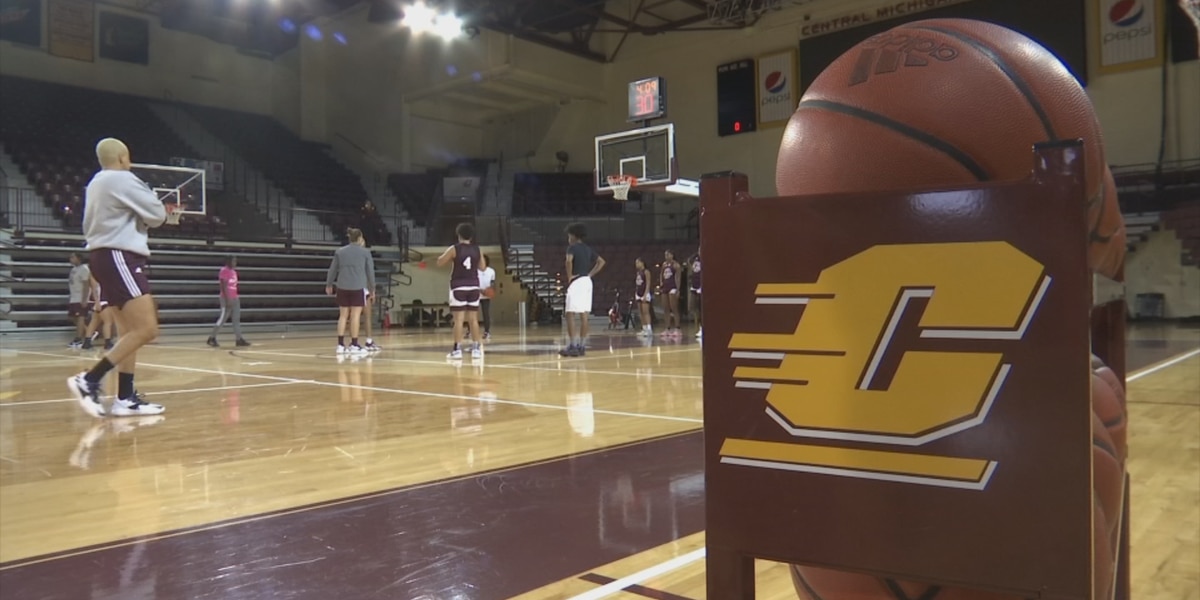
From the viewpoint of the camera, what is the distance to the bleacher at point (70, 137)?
15016 millimetres

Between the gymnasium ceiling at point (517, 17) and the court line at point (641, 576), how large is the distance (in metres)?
17.5

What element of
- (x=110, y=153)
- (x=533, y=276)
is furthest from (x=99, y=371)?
(x=533, y=276)

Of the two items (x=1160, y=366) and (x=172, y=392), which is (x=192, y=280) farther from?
(x=1160, y=366)

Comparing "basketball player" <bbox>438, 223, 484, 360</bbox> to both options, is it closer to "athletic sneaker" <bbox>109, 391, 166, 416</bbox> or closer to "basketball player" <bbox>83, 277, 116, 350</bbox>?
"athletic sneaker" <bbox>109, 391, 166, 416</bbox>

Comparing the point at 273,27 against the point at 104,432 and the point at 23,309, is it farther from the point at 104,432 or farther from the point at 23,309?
the point at 104,432

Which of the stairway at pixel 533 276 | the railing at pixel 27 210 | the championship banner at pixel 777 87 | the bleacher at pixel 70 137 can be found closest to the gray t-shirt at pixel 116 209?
the bleacher at pixel 70 137

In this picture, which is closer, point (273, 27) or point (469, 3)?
point (469, 3)

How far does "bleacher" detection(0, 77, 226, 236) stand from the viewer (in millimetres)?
15016

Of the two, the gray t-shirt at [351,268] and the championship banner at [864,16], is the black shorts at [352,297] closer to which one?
the gray t-shirt at [351,268]

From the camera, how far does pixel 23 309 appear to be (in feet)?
43.5

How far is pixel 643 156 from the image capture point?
13.4m

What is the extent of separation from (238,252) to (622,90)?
11.5 meters

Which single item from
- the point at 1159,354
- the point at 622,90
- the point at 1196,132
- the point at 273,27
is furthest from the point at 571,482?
the point at 273,27

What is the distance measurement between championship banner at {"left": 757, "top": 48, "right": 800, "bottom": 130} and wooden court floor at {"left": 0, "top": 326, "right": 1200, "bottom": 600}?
49.4ft
